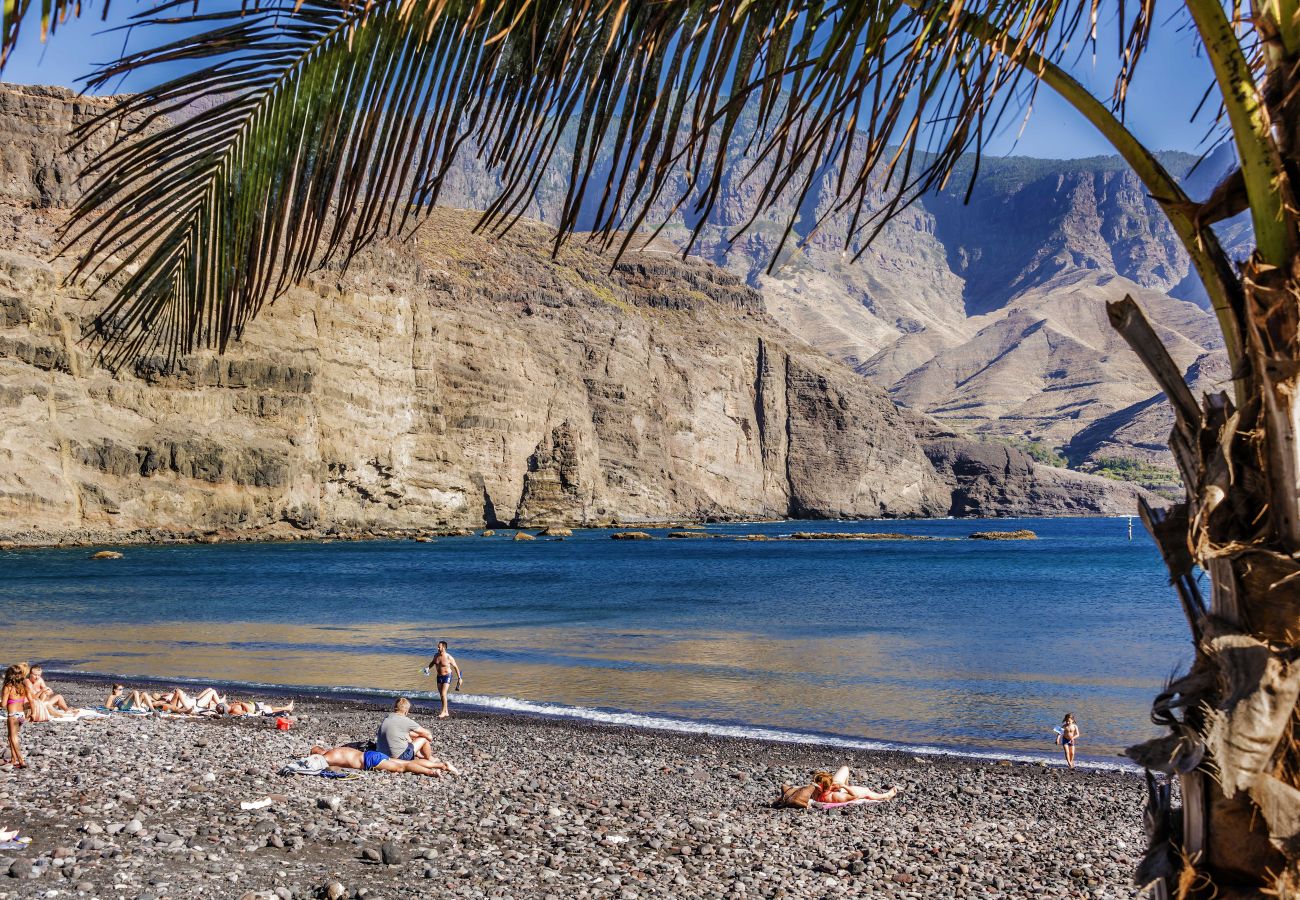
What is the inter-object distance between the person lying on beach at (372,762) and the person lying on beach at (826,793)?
13.5 ft

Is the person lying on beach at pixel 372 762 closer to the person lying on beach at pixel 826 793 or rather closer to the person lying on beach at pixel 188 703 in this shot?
the person lying on beach at pixel 826 793

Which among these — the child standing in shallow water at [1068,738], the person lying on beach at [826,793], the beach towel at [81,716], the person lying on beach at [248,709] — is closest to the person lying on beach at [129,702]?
the beach towel at [81,716]

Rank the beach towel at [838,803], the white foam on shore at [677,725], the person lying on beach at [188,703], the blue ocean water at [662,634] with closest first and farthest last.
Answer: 1. the beach towel at [838,803]
2. the white foam on shore at [677,725]
3. the person lying on beach at [188,703]
4. the blue ocean water at [662,634]

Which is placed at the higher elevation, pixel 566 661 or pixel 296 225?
pixel 296 225

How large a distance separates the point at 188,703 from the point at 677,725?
8.20m

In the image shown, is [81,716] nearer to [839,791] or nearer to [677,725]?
[677,725]

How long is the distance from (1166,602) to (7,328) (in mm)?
70324

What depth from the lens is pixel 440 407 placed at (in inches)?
3688

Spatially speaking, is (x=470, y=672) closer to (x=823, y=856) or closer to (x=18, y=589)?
(x=823, y=856)

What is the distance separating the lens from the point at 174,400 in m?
78.2

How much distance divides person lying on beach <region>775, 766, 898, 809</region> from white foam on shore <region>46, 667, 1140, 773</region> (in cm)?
382

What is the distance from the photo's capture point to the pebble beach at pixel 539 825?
317 inches

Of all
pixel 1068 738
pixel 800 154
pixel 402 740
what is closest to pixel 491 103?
pixel 800 154

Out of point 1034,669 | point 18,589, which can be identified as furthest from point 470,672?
point 18,589
